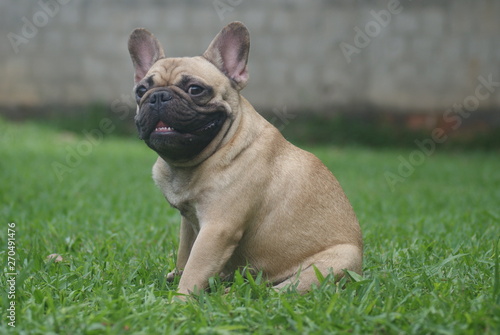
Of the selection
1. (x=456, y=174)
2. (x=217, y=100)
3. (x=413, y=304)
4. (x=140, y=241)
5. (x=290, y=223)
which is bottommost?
(x=456, y=174)

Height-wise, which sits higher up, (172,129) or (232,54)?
(232,54)

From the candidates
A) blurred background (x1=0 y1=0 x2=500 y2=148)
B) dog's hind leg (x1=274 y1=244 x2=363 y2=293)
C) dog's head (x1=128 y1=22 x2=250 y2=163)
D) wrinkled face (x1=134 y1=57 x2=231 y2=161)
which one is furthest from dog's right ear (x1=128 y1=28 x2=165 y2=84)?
blurred background (x1=0 y1=0 x2=500 y2=148)

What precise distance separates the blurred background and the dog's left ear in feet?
26.1

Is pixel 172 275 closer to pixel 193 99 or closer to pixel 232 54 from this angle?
pixel 193 99

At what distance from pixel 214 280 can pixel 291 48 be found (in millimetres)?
8906

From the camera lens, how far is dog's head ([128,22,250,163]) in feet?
9.90

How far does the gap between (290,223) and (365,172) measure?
→ 5262mm

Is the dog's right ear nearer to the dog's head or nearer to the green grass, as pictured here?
the dog's head

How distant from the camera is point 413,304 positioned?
108 inches

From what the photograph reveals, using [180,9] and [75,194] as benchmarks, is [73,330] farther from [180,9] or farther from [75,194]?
[180,9]

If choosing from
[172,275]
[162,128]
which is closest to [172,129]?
[162,128]

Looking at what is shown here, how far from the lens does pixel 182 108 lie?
301 centimetres

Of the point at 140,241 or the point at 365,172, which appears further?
the point at 365,172

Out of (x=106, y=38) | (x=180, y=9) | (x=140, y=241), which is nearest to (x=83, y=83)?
(x=106, y=38)
